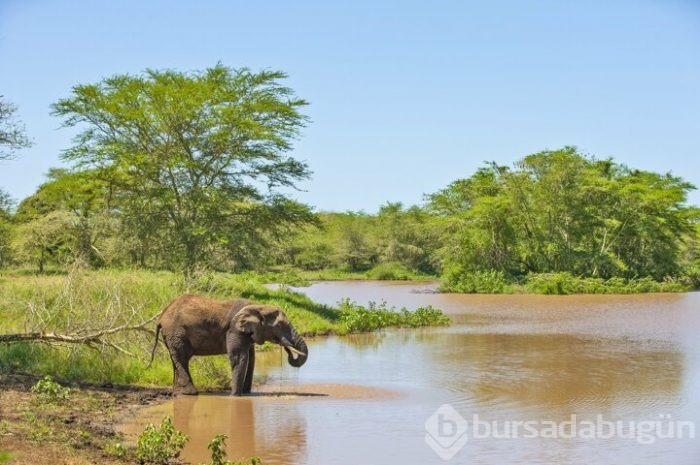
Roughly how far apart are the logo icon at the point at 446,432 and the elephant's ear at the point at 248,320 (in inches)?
127

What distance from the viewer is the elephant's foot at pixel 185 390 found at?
41.2ft

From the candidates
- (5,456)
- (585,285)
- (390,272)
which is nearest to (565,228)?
(585,285)

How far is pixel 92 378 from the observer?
12.8 metres

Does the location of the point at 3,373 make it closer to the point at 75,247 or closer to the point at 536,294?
the point at 75,247

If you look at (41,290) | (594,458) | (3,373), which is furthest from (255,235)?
(594,458)

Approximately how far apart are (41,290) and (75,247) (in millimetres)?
13194

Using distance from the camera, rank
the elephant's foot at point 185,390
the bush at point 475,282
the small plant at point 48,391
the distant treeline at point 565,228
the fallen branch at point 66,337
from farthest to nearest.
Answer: the distant treeline at point 565,228, the bush at point 475,282, the elephant's foot at point 185,390, the fallen branch at point 66,337, the small plant at point 48,391

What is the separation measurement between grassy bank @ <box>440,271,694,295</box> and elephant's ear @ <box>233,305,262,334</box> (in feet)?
97.2

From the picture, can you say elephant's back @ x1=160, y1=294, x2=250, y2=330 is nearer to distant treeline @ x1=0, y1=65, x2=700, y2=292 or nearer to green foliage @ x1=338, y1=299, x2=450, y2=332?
distant treeline @ x1=0, y1=65, x2=700, y2=292

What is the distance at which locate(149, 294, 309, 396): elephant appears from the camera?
12.7m

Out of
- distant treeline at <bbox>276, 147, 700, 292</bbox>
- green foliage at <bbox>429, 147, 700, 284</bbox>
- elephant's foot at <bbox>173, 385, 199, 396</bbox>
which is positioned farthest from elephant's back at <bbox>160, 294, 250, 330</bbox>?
green foliage at <bbox>429, 147, 700, 284</bbox>

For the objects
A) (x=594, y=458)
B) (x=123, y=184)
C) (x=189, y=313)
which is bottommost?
(x=594, y=458)

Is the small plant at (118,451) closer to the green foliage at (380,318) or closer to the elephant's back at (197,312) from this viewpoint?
the elephant's back at (197,312)

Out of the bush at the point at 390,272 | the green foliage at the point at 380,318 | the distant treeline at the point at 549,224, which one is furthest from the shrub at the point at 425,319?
the bush at the point at 390,272
